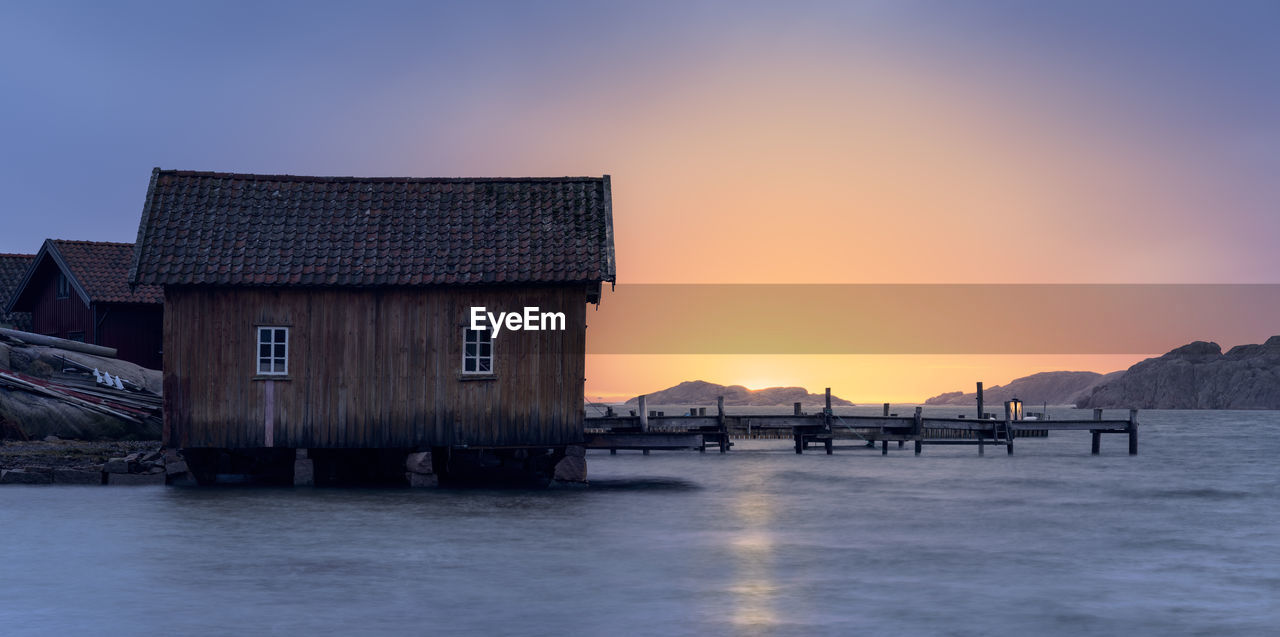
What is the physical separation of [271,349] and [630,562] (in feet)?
46.8

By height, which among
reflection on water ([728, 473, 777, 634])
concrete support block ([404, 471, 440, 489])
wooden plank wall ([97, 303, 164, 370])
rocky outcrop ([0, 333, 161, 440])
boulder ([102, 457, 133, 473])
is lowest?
reflection on water ([728, 473, 777, 634])

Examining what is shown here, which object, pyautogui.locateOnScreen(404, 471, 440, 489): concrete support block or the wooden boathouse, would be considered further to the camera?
pyautogui.locateOnScreen(404, 471, 440, 489): concrete support block

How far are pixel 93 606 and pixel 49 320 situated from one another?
41350 millimetres

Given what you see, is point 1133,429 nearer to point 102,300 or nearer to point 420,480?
point 420,480

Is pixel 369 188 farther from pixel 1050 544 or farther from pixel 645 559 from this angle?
pixel 1050 544

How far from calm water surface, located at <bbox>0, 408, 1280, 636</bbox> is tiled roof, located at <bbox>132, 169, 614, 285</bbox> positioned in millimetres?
5608

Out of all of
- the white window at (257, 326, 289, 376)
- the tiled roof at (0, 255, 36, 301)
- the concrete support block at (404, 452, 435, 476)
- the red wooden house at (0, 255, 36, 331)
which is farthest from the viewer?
the tiled roof at (0, 255, 36, 301)

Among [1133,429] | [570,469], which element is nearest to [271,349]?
[570,469]

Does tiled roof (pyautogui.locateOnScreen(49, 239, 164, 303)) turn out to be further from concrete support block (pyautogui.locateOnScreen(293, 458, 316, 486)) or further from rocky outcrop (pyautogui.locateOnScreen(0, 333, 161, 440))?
concrete support block (pyautogui.locateOnScreen(293, 458, 316, 486))

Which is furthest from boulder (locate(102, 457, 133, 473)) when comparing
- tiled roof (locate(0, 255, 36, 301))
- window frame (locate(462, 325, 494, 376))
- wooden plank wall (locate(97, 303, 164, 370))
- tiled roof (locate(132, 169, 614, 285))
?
tiled roof (locate(0, 255, 36, 301))

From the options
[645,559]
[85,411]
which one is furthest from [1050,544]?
[85,411]

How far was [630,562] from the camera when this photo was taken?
2002 centimetres

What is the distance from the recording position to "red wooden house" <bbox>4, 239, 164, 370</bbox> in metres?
47.9

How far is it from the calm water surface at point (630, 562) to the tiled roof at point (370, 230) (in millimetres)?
5608
